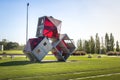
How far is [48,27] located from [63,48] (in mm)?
4627

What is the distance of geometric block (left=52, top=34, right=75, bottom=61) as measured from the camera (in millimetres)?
38412

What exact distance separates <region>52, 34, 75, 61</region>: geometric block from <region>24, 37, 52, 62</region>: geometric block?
1.70m

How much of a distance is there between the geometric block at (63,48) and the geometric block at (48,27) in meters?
1.34

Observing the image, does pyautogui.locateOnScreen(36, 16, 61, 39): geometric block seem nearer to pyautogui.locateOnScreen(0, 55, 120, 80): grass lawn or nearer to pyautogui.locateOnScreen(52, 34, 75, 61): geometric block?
pyautogui.locateOnScreen(52, 34, 75, 61): geometric block

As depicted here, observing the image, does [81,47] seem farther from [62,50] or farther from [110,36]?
[62,50]

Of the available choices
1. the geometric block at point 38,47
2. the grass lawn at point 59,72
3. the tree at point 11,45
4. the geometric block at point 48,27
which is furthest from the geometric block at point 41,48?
the tree at point 11,45

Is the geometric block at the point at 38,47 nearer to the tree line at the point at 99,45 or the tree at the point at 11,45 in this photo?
the tree line at the point at 99,45

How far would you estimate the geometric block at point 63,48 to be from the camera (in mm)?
38412

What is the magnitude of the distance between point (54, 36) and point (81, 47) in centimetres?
7385

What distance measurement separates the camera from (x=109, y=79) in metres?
15.3

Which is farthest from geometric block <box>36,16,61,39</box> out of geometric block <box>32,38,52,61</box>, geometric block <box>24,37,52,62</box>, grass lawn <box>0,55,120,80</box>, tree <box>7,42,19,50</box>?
tree <box>7,42,19,50</box>

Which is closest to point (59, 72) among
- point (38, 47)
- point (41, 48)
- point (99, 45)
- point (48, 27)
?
point (38, 47)

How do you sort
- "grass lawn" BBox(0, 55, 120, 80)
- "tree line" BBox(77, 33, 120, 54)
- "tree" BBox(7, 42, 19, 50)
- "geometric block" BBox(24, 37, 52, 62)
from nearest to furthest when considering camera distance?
"grass lawn" BBox(0, 55, 120, 80)
"geometric block" BBox(24, 37, 52, 62)
"tree line" BBox(77, 33, 120, 54)
"tree" BBox(7, 42, 19, 50)

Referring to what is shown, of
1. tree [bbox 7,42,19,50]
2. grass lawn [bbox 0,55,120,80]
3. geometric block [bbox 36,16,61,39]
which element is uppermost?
geometric block [bbox 36,16,61,39]
